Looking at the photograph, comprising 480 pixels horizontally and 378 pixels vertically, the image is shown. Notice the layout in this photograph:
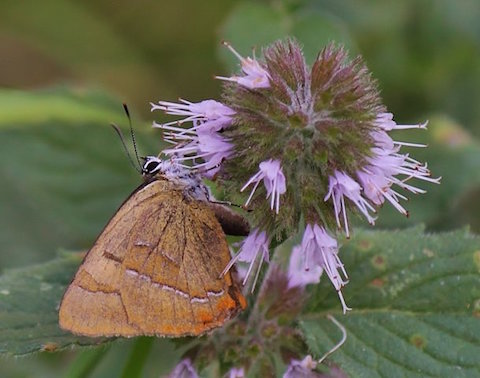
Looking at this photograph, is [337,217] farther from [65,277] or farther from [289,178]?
[65,277]

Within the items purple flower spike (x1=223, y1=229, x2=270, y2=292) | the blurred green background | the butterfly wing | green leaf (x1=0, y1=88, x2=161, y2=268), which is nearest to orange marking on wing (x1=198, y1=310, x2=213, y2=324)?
the butterfly wing

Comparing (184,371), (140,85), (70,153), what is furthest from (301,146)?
(140,85)

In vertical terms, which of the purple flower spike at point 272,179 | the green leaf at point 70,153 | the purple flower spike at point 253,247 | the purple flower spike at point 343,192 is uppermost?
the green leaf at point 70,153

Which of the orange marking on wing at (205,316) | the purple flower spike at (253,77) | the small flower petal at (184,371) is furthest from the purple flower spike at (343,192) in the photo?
the small flower petal at (184,371)

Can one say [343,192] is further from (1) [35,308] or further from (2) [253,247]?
(1) [35,308]

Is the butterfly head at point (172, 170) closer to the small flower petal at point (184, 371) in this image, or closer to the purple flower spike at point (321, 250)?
the purple flower spike at point (321, 250)

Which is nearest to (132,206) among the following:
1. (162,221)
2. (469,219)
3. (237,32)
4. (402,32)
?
(162,221)
